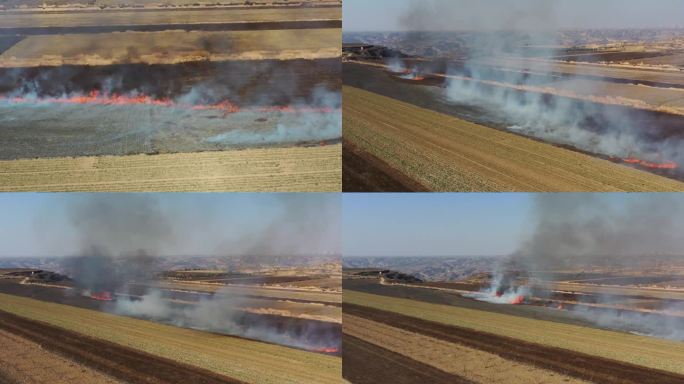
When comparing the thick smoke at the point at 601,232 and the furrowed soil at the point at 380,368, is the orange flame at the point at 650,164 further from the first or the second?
the furrowed soil at the point at 380,368

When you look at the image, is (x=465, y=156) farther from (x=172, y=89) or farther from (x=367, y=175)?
(x=172, y=89)

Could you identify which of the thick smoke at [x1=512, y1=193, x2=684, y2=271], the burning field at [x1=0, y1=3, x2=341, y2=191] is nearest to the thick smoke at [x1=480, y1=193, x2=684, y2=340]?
the thick smoke at [x1=512, y1=193, x2=684, y2=271]

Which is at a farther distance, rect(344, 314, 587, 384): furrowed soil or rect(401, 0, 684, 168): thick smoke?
rect(344, 314, 587, 384): furrowed soil

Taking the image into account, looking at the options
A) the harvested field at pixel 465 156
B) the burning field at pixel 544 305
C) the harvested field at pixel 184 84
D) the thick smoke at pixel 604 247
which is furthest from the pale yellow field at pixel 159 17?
the thick smoke at pixel 604 247

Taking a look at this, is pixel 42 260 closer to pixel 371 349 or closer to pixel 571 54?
pixel 371 349

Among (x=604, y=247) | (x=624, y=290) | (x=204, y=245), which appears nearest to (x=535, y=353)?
(x=624, y=290)

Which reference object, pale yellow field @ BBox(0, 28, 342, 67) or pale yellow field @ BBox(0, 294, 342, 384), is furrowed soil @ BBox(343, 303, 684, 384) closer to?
pale yellow field @ BBox(0, 294, 342, 384)
